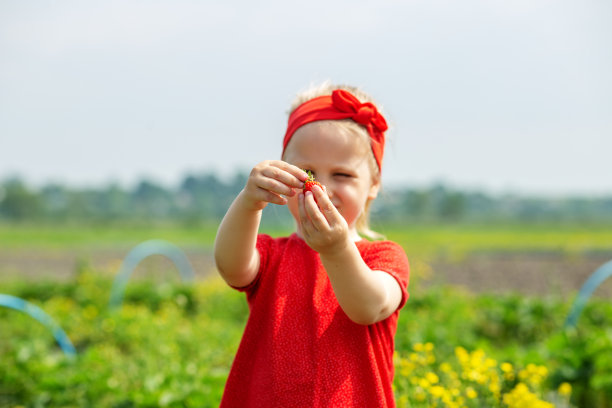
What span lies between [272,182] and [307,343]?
437 millimetres

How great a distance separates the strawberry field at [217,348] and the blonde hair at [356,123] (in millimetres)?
818

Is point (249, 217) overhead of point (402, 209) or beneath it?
beneath

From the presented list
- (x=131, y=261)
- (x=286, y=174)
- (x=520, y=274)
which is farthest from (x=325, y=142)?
(x=520, y=274)

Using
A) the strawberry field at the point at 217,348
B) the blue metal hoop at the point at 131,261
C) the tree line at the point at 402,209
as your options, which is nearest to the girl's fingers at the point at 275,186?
the strawberry field at the point at 217,348

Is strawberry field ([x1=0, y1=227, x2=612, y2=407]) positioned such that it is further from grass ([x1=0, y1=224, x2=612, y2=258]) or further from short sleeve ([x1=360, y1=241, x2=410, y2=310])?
grass ([x1=0, y1=224, x2=612, y2=258])

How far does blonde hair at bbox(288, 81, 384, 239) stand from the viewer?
5.07 ft

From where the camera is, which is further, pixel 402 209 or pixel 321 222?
pixel 402 209

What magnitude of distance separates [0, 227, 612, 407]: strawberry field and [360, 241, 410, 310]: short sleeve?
86 cm

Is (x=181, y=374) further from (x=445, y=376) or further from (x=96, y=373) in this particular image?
(x=445, y=376)

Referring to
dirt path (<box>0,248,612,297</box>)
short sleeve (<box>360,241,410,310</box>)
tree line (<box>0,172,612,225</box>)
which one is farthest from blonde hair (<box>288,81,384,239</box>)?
tree line (<box>0,172,612,225</box>)

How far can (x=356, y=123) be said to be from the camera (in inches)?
61.7

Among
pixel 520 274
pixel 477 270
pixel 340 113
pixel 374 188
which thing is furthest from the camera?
pixel 477 270

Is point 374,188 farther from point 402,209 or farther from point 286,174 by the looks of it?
point 402,209

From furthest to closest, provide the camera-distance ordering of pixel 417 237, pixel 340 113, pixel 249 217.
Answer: pixel 417 237, pixel 340 113, pixel 249 217
